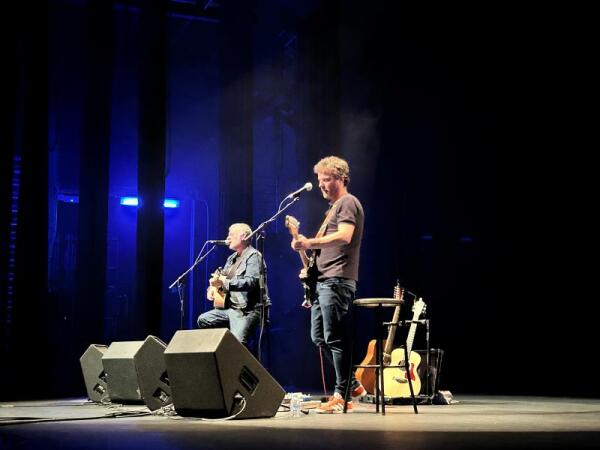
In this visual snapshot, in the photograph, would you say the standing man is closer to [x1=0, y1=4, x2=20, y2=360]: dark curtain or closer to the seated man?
the seated man

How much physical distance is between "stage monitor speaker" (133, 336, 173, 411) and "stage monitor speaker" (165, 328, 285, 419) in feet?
1.86

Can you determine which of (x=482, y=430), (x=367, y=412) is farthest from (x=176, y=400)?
(x=482, y=430)

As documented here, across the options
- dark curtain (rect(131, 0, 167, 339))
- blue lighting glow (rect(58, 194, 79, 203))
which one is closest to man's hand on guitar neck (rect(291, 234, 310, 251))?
dark curtain (rect(131, 0, 167, 339))

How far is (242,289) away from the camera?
5750 mm

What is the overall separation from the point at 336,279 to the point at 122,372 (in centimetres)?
199

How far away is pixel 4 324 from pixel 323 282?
3.87m

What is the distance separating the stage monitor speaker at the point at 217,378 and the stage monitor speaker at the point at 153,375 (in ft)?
1.86

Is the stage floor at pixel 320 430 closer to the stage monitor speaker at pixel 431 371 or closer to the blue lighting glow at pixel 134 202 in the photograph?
the stage monitor speaker at pixel 431 371

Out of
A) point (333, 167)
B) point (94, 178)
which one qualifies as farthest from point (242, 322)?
point (94, 178)

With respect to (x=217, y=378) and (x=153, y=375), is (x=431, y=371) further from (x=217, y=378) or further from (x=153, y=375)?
(x=217, y=378)

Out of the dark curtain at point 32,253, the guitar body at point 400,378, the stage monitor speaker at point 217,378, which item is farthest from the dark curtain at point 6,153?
the guitar body at point 400,378

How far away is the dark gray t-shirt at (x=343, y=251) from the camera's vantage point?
474cm

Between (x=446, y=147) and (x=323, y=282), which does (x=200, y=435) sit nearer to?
(x=323, y=282)

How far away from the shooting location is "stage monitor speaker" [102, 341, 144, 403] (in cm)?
552
